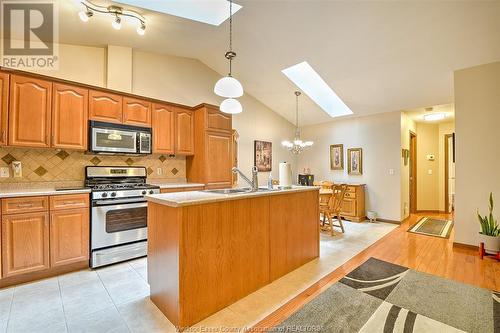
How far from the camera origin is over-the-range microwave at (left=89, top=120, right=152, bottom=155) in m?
3.07

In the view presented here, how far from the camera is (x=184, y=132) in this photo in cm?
404

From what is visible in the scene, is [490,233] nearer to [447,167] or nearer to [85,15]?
[447,167]

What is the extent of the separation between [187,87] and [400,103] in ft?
14.2

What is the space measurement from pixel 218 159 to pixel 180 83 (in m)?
1.61

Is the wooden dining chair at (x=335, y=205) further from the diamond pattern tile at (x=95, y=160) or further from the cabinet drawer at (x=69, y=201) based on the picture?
the diamond pattern tile at (x=95, y=160)

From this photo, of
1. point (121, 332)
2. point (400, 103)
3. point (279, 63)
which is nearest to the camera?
point (121, 332)

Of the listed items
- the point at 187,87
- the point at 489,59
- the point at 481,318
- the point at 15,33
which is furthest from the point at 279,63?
the point at 481,318

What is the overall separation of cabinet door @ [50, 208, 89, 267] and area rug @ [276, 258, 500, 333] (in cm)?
245

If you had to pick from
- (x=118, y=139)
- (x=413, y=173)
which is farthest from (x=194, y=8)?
(x=413, y=173)

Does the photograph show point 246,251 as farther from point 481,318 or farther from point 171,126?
point 171,126

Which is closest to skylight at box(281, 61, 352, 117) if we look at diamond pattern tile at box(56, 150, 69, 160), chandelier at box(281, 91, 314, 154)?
chandelier at box(281, 91, 314, 154)

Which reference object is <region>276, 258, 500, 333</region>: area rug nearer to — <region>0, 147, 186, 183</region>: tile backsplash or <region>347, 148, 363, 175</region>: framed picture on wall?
<region>0, 147, 186, 183</region>: tile backsplash

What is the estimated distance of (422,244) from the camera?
146 inches

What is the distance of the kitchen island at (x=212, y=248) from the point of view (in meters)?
1.76
